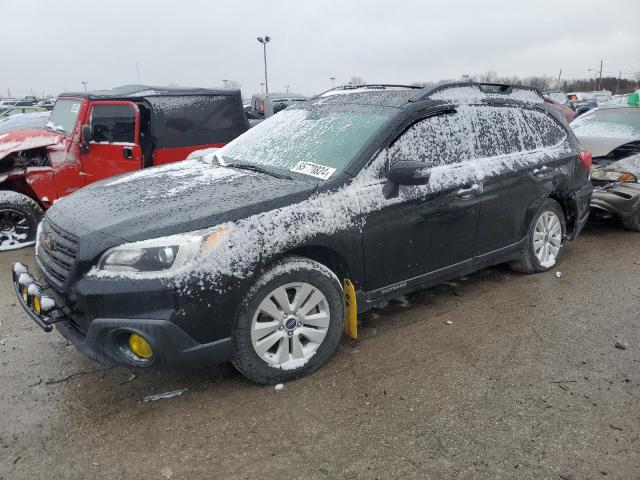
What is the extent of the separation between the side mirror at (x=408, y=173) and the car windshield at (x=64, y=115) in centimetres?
470

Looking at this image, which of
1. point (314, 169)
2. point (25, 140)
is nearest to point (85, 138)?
point (25, 140)

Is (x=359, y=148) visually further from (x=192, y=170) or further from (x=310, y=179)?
(x=192, y=170)

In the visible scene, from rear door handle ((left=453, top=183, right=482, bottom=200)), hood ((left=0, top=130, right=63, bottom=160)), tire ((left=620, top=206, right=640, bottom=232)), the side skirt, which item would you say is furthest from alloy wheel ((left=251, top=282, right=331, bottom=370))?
tire ((left=620, top=206, right=640, bottom=232))

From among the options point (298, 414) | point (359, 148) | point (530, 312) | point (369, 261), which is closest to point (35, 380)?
point (298, 414)

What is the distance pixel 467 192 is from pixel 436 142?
0.45 meters

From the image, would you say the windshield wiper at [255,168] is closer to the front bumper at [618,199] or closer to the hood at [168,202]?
the hood at [168,202]

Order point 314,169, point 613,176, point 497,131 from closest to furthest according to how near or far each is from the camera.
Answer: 1. point 314,169
2. point 497,131
3. point 613,176

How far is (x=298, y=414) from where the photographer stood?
2.81 metres

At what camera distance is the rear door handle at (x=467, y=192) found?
378 cm

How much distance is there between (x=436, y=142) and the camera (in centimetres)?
374

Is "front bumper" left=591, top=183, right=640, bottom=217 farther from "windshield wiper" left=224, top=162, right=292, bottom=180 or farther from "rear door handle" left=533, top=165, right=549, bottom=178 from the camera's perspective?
"windshield wiper" left=224, top=162, right=292, bottom=180

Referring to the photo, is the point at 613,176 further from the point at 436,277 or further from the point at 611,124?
the point at 436,277

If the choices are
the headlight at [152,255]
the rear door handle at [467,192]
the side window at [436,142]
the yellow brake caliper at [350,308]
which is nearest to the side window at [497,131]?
the side window at [436,142]

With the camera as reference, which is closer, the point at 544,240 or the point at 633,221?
the point at 544,240
